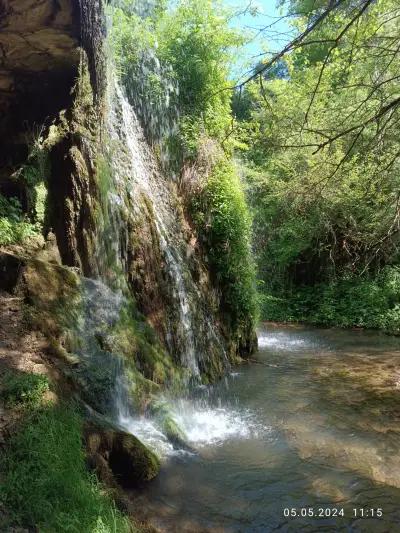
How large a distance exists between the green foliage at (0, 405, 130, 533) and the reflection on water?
27.5 inches

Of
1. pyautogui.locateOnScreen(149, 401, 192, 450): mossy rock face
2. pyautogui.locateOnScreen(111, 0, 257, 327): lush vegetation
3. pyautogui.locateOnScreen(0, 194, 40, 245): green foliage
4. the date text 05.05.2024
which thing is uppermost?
pyautogui.locateOnScreen(111, 0, 257, 327): lush vegetation

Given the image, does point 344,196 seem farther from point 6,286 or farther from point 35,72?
point 6,286

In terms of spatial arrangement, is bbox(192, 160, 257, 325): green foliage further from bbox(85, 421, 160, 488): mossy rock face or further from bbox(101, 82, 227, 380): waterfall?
bbox(85, 421, 160, 488): mossy rock face

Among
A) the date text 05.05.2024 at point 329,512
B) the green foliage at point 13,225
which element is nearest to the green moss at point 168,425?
the date text 05.05.2024 at point 329,512

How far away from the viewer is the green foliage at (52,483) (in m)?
2.53

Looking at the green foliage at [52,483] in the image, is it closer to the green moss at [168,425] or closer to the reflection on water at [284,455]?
the reflection on water at [284,455]

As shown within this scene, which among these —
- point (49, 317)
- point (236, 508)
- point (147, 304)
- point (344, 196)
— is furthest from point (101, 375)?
point (344, 196)

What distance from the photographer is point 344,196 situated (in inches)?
556

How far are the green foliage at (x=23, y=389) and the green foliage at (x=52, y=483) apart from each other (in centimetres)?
12

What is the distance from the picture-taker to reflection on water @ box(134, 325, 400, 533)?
11.3 ft

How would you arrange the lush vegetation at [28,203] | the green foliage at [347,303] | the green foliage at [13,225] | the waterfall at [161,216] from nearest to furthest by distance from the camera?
1. the green foliage at [13,225]
2. the lush vegetation at [28,203]
3. the waterfall at [161,216]
4. the green foliage at [347,303]

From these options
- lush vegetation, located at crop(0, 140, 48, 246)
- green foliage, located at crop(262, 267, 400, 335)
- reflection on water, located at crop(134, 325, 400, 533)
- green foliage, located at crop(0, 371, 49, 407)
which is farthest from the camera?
green foliage, located at crop(262, 267, 400, 335)

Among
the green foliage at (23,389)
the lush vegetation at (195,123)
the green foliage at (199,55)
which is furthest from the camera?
the green foliage at (199,55)

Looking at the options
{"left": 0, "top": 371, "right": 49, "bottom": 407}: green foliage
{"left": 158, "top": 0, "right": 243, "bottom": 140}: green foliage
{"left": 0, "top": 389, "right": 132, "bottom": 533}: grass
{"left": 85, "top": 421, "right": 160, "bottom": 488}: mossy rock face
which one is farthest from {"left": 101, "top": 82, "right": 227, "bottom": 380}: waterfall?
{"left": 0, "top": 389, "right": 132, "bottom": 533}: grass
